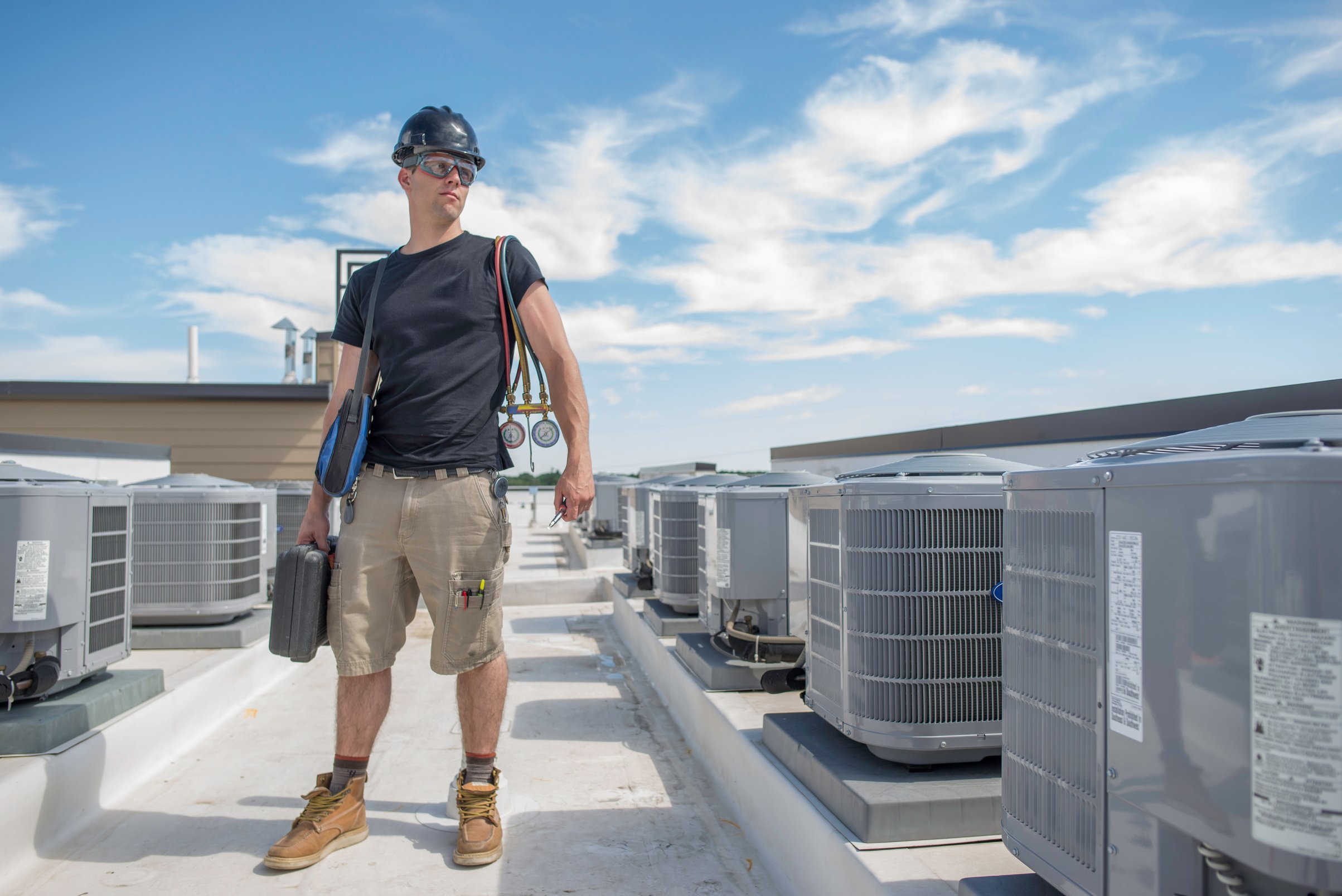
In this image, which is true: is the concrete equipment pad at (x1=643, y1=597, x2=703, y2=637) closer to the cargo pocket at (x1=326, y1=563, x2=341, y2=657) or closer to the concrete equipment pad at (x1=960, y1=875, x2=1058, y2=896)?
the cargo pocket at (x1=326, y1=563, x2=341, y2=657)

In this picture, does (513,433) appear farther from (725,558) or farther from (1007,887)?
(1007,887)

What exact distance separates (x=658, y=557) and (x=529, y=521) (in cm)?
2227

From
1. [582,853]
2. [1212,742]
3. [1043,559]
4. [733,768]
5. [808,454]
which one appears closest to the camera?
[1212,742]

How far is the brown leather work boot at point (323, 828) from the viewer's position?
2.64 m

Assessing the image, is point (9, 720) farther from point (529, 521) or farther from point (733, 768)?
point (529, 521)

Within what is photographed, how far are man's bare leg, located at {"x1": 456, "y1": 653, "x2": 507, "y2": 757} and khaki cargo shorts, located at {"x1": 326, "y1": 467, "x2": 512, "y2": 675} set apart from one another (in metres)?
0.07

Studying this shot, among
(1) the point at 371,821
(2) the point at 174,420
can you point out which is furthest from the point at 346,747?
(2) the point at 174,420

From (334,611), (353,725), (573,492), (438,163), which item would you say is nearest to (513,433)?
(573,492)

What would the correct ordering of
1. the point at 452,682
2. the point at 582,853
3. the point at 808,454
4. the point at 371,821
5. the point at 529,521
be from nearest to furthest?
the point at 582,853 < the point at 371,821 < the point at 452,682 < the point at 808,454 < the point at 529,521

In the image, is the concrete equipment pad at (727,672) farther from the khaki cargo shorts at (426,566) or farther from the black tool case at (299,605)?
the black tool case at (299,605)

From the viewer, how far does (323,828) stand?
8.91 feet

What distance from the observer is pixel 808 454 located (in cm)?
1777

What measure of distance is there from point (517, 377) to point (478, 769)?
51.5 inches

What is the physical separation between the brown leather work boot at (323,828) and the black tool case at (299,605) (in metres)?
0.45
